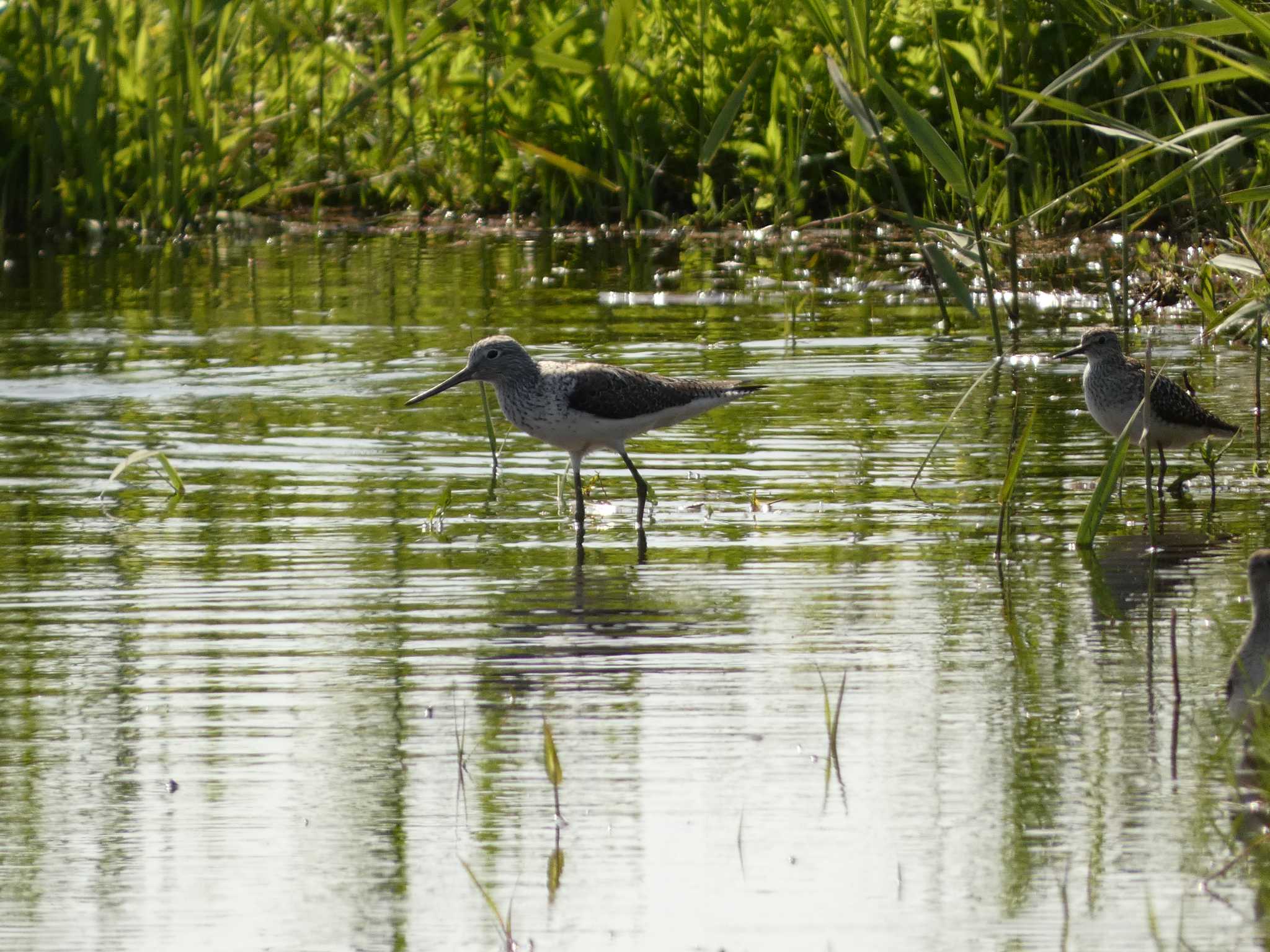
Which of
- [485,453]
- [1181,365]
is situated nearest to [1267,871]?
[485,453]

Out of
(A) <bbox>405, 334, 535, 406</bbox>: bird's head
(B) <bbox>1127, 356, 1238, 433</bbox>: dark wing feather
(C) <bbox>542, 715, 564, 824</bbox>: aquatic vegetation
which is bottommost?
(C) <bbox>542, 715, 564, 824</bbox>: aquatic vegetation

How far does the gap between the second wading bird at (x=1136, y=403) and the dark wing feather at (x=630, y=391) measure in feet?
4.65

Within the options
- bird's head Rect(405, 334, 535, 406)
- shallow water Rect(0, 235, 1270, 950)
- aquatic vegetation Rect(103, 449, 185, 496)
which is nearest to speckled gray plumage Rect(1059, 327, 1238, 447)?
shallow water Rect(0, 235, 1270, 950)

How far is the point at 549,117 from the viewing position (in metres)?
15.6

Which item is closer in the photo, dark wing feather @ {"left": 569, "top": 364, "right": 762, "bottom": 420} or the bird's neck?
the bird's neck

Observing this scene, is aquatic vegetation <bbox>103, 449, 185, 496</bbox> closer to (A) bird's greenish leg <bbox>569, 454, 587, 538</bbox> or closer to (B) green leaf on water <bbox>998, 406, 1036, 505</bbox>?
(A) bird's greenish leg <bbox>569, 454, 587, 538</bbox>

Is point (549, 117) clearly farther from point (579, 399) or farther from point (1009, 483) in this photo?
point (1009, 483)

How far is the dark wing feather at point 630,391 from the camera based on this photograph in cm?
799

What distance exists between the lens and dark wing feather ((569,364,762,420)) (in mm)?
7992

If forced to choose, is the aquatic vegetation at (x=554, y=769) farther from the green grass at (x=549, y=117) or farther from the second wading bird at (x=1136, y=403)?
the green grass at (x=549, y=117)

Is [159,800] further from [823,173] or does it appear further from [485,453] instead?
[823,173]

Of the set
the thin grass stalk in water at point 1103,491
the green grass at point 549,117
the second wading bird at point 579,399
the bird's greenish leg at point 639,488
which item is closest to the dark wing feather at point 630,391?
the second wading bird at point 579,399

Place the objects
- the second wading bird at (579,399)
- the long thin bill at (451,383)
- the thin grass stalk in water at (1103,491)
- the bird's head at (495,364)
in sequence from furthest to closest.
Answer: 1. the long thin bill at (451,383)
2. the bird's head at (495,364)
3. the second wading bird at (579,399)
4. the thin grass stalk in water at (1103,491)

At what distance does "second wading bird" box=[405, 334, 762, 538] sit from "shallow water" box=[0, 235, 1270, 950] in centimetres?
28
